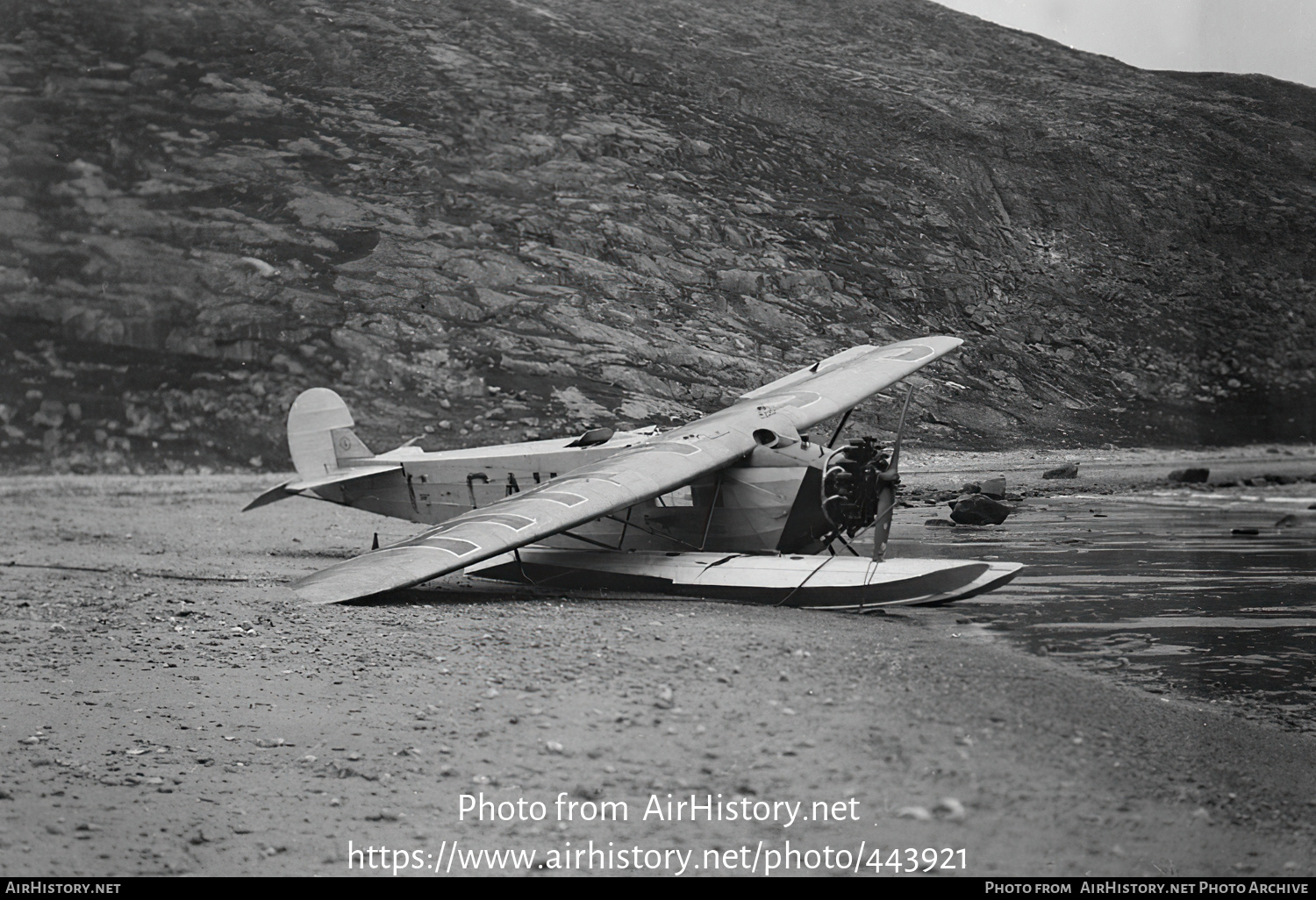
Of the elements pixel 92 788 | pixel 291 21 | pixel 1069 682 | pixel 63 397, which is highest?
pixel 291 21

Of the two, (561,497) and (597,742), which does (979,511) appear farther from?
(597,742)

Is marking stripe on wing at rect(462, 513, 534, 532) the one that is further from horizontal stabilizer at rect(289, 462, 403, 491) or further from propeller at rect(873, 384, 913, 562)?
horizontal stabilizer at rect(289, 462, 403, 491)

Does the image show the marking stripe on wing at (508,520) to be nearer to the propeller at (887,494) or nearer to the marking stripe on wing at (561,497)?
the marking stripe on wing at (561,497)

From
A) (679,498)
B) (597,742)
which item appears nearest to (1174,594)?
(679,498)

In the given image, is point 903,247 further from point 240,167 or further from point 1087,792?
point 1087,792

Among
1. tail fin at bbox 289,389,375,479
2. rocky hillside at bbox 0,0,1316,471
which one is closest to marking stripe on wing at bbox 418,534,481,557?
tail fin at bbox 289,389,375,479

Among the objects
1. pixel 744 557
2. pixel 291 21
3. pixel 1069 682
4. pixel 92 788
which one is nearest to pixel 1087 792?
pixel 1069 682

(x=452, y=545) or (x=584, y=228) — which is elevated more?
(x=584, y=228)
